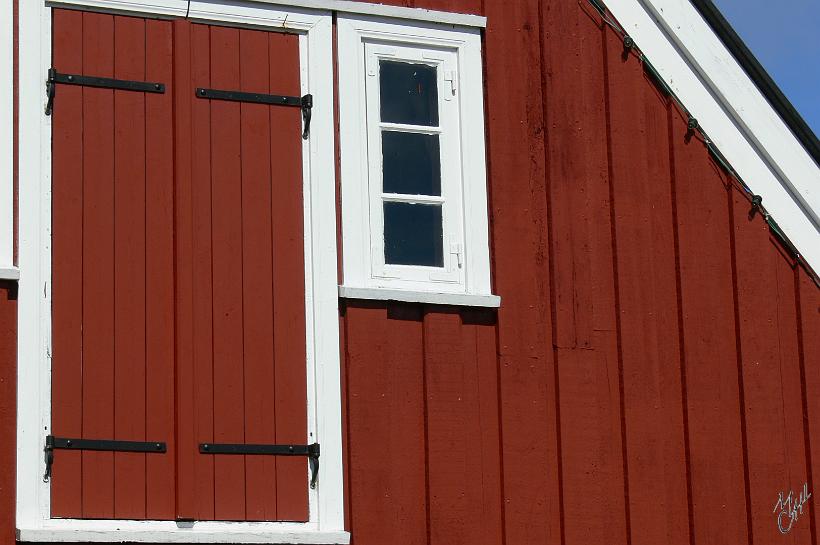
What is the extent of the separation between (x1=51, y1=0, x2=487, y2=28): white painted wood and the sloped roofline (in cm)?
114

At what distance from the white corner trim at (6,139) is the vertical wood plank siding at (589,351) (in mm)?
1418

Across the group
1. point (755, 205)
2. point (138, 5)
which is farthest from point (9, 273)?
point (755, 205)

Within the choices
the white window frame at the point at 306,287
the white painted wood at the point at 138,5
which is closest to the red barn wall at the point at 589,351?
the white window frame at the point at 306,287

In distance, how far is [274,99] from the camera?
787 centimetres

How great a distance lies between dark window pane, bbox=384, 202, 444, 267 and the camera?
7.94 m

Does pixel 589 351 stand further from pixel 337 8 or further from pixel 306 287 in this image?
pixel 337 8

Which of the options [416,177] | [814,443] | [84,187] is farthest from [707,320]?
[84,187]

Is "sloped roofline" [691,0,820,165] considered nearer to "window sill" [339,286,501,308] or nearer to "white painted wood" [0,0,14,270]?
"window sill" [339,286,501,308]

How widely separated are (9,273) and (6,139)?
0.58 metres

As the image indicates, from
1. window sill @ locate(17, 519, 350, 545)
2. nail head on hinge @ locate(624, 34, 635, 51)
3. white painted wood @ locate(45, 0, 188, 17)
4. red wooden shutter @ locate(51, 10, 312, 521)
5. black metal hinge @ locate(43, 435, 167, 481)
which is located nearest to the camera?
window sill @ locate(17, 519, 350, 545)

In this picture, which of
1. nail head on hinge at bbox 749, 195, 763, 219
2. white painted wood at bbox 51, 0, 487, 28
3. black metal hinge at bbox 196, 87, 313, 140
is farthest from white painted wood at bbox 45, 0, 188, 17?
nail head on hinge at bbox 749, 195, 763, 219

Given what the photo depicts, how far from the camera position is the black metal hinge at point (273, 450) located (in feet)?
24.2

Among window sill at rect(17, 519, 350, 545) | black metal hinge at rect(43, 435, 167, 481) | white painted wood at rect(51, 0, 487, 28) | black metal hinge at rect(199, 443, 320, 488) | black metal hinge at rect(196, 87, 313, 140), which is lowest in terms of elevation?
window sill at rect(17, 519, 350, 545)

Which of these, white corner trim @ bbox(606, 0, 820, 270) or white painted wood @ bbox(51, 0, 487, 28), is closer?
white painted wood @ bbox(51, 0, 487, 28)
